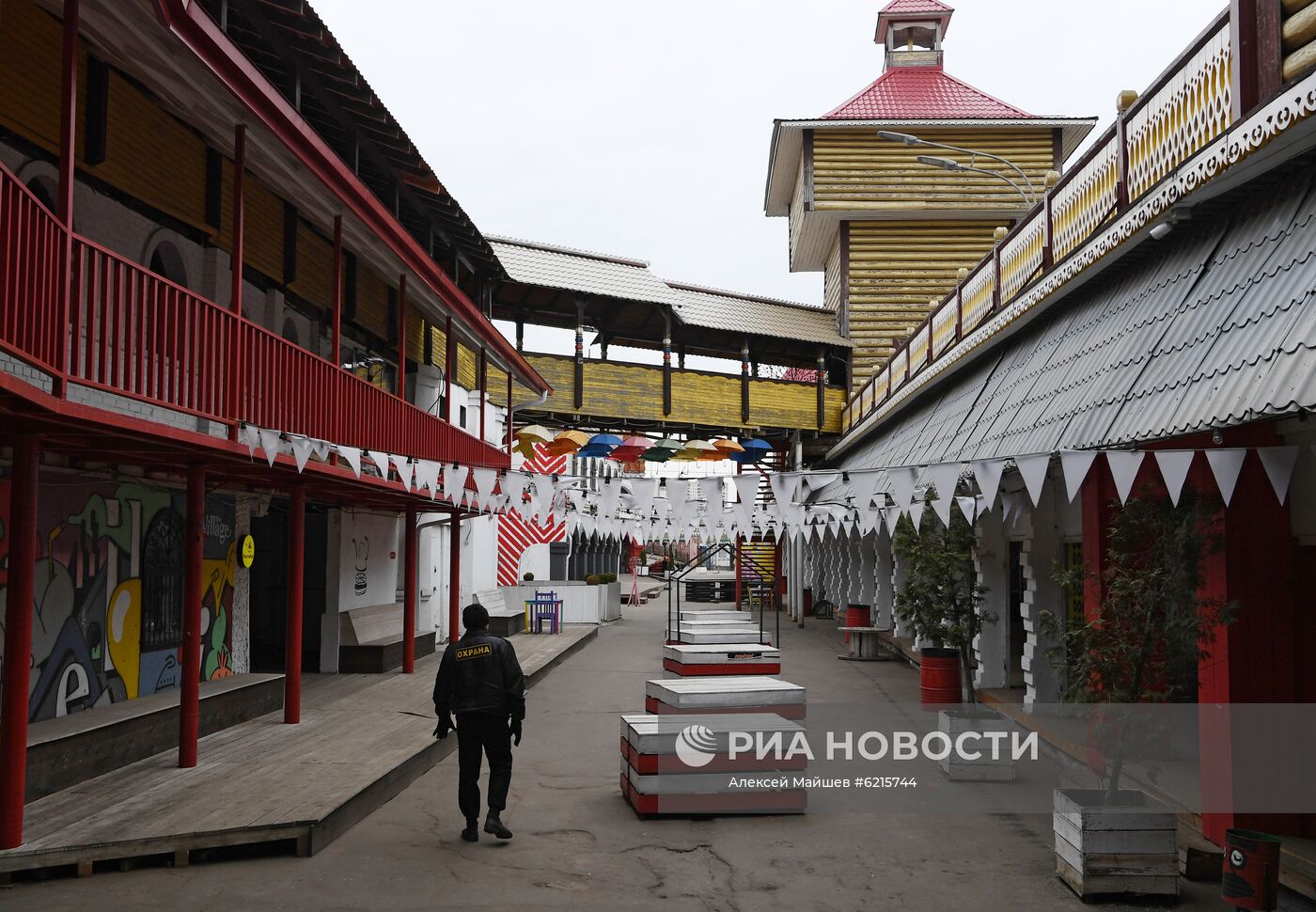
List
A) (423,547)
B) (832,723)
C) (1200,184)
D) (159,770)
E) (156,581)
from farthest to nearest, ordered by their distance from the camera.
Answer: (423,547) < (832,723) < (156,581) < (159,770) < (1200,184)

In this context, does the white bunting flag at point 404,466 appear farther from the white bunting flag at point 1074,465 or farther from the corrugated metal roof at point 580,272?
the corrugated metal roof at point 580,272

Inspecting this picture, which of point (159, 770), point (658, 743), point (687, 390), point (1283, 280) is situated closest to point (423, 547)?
point (687, 390)

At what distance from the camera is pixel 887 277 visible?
3359cm

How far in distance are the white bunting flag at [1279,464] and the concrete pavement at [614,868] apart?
8.78 ft

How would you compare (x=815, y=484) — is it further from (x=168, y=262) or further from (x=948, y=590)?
(x=168, y=262)

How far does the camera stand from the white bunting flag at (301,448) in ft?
33.0

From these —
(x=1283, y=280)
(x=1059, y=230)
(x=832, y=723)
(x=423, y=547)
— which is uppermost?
(x=1059, y=230)

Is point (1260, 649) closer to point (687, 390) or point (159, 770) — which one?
point (159, 770)

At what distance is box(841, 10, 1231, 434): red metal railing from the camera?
333 inches

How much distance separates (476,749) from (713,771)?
6.63ft

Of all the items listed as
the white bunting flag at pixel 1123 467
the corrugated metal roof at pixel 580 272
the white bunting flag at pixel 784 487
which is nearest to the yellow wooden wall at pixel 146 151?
the white bunting flag at pixel 784 487

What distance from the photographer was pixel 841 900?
7359mm

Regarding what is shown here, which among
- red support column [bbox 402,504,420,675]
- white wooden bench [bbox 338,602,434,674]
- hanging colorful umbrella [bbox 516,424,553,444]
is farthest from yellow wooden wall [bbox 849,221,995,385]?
white wooden bench [bbox 338,602,434,674]

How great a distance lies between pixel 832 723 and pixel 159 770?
815cm
